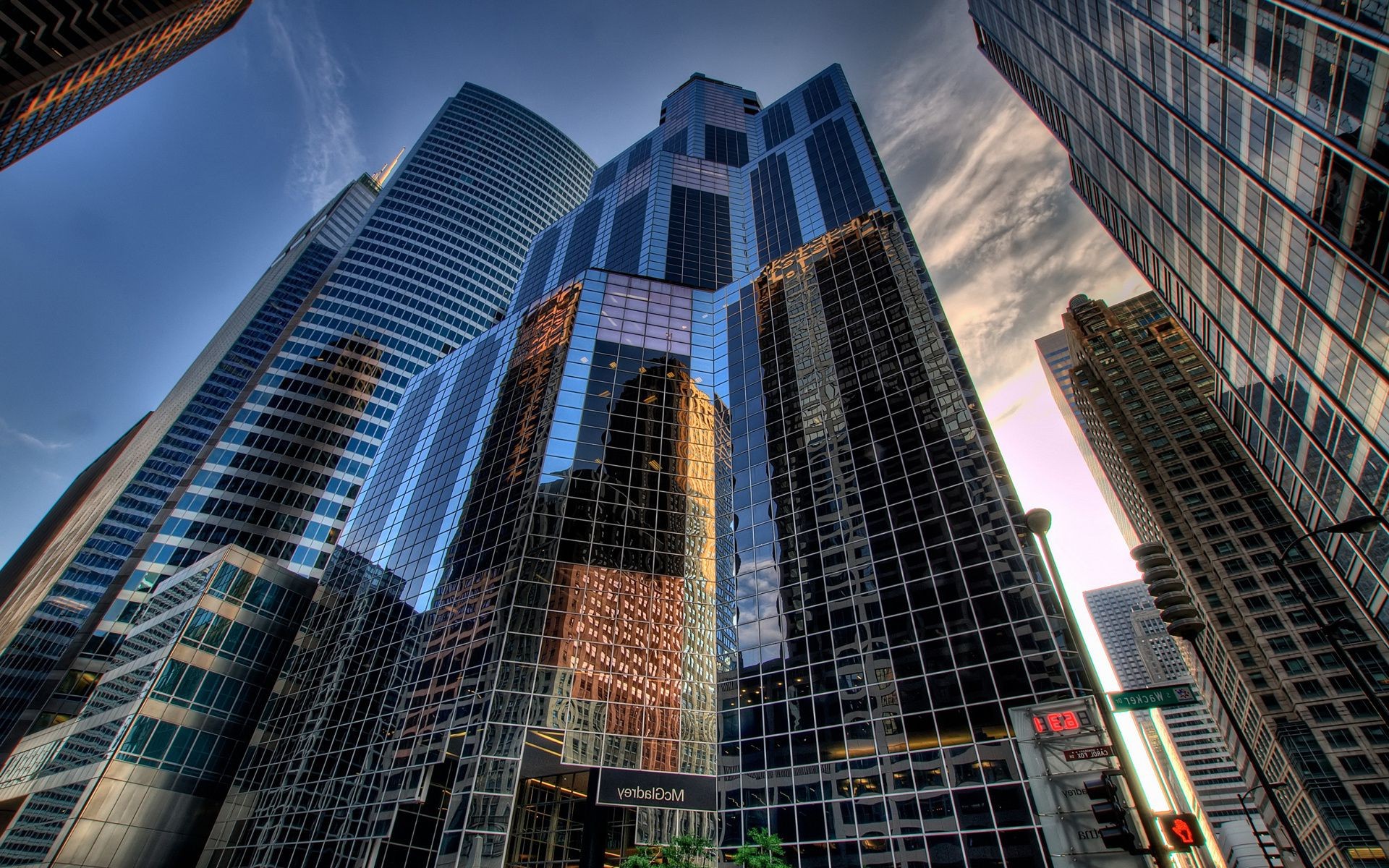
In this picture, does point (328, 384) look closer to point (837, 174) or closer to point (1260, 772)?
point (837, 174)

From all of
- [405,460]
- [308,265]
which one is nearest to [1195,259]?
[405,460]

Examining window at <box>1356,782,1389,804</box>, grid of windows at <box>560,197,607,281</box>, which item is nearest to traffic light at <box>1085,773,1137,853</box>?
window at <box>1356,782,1389,804</box>

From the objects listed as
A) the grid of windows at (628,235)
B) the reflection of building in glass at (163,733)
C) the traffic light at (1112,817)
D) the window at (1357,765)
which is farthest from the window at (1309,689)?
the reflection of building in glass at (163,733)

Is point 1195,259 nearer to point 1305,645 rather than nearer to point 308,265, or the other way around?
point 1305,645

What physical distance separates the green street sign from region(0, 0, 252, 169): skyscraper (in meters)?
69.5

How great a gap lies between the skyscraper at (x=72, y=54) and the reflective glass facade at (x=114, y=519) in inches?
1569

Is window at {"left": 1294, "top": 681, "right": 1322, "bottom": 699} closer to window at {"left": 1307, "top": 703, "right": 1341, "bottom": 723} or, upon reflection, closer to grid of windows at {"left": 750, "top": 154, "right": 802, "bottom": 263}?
window at {"left": 1307, "top": 703, "right": 1341, "bottom": 723}

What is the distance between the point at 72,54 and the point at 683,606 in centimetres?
6259

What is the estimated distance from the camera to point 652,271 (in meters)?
80.4

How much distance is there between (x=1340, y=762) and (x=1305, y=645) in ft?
40.4

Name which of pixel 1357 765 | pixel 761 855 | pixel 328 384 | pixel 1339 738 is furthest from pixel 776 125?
pixel 1357 765

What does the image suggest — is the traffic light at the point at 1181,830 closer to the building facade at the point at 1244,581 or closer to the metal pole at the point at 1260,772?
the metal pole at the point at 1260,772

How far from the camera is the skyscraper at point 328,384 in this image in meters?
79.2

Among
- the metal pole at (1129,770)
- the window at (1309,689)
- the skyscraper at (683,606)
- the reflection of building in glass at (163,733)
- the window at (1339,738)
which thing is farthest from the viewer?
the window at (1309,689)
